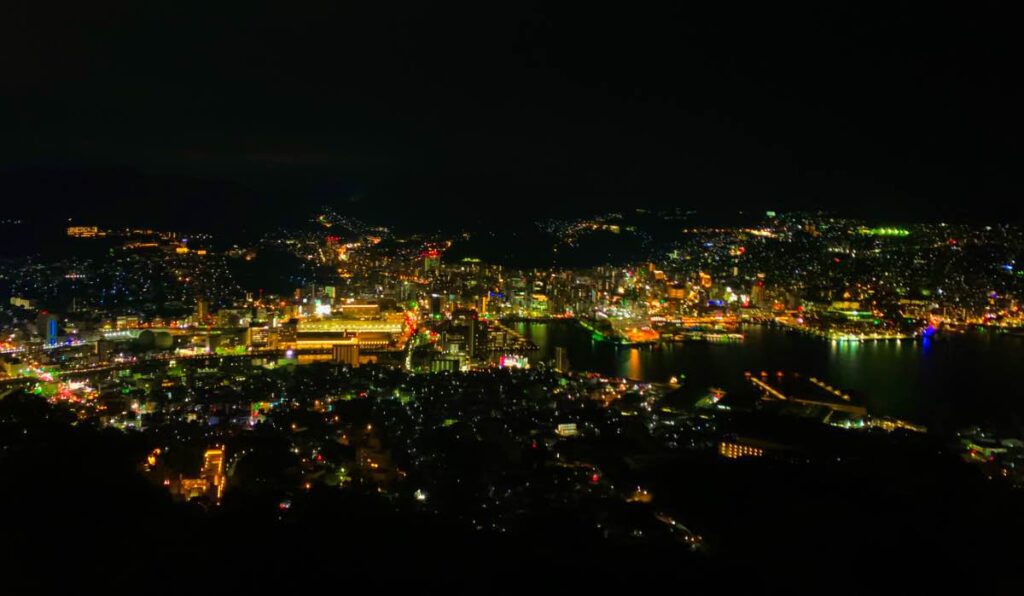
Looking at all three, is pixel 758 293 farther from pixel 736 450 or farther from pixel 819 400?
pixel 736 450

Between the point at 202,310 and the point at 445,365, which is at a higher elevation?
the point at 202,310

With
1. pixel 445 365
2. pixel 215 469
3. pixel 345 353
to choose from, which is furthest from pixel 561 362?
pixel 215 469

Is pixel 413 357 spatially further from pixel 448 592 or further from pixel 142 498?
pixel 448 592

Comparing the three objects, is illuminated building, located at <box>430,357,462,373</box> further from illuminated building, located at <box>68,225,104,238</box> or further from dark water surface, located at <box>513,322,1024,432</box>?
illuminated building, located at <box>68,225,104,238</box>

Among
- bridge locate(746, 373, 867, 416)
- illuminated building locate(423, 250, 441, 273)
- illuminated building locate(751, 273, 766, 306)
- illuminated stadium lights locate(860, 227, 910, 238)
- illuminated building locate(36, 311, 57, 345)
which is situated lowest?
bridge locate(746, 373, 867, 416)

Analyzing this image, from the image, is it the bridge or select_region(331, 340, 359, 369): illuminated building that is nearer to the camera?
the bridge

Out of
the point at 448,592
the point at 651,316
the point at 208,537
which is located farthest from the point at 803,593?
the point at 651,316

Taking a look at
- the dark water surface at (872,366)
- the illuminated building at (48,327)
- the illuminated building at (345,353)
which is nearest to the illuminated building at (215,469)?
the dark water surface at (872,366)

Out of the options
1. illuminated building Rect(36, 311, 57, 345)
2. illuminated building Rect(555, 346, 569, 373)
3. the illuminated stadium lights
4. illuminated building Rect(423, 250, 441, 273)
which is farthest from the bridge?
the illuminated stadium lights

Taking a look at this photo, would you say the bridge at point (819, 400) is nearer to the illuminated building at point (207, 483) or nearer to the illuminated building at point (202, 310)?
the illuminated building at point (207, 483)

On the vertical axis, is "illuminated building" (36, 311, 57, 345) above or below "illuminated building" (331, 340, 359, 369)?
above

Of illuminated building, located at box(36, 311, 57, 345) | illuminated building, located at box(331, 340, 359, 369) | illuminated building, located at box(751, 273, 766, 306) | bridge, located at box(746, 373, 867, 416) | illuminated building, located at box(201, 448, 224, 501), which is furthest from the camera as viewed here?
illuminated building, located at box(751, 273, 766, 306)
